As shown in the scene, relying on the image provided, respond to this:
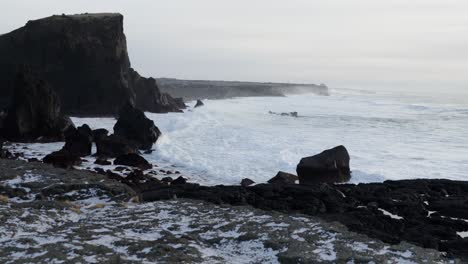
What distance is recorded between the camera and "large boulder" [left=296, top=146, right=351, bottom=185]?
77.8 feet

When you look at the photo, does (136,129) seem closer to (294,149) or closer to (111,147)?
(111,147)

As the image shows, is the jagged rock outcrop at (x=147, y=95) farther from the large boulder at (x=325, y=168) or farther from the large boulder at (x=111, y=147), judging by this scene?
the large boulder at (x=325, y=168)

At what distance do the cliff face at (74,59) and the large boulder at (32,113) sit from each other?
1613 centimetres

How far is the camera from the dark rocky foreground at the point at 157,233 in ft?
37.5

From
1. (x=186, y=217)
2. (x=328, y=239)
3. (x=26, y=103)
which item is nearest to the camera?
(x=328, y=239)

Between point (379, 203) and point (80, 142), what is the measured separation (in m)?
18.2

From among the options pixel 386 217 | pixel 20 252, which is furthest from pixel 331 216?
pixel 20 252

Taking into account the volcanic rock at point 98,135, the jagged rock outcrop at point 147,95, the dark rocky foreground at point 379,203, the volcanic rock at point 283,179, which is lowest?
the volcanic rock at point 283,179

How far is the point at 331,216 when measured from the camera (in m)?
16.0

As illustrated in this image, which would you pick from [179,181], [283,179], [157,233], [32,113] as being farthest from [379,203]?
[32,113]

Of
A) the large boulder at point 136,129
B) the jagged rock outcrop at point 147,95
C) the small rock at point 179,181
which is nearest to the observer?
the small rock at point 179,181

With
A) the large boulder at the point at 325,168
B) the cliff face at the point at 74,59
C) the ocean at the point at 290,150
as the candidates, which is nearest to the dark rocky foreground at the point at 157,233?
the ocean at the point at 290,150

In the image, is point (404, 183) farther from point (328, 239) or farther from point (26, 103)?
point (26, 103)

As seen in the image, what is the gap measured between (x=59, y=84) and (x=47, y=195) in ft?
120
